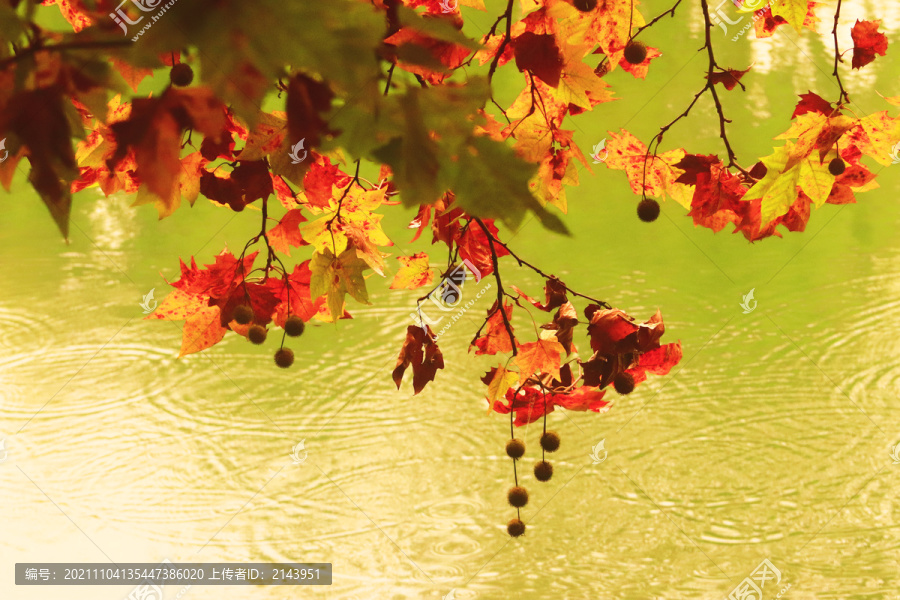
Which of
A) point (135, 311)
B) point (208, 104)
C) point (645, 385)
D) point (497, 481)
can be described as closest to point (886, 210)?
point (645, 385)

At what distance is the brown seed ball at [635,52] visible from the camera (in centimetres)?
83

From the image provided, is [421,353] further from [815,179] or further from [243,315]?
[815,179]

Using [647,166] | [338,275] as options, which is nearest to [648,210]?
[647,166]

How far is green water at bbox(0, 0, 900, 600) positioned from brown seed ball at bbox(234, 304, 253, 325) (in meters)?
0.58

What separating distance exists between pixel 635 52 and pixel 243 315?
0.49 meters

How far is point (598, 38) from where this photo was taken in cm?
79

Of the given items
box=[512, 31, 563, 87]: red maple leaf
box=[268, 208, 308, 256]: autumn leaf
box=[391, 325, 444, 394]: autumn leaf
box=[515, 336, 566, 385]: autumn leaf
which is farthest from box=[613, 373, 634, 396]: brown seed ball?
box=[268, 208, 308, 256]: autumn leaf

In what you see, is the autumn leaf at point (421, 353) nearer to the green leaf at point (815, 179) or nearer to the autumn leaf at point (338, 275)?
the autumn leaf at point (338, 275)

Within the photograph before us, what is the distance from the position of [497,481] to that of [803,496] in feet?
1.69

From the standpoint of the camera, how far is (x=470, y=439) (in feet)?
4.72

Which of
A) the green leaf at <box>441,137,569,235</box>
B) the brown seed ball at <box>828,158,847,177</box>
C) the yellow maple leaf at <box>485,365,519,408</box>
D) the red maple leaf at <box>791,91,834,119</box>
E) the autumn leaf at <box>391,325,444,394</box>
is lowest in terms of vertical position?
the green leaf at <box>441,137,569,235</box>

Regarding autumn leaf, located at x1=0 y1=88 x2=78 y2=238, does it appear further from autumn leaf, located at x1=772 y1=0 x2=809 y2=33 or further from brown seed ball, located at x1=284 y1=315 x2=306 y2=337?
autumn leaf, located at x1=772 y1=0 x2=809 y2=33

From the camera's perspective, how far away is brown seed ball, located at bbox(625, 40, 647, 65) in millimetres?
825

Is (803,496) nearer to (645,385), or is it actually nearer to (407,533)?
(645,385)
